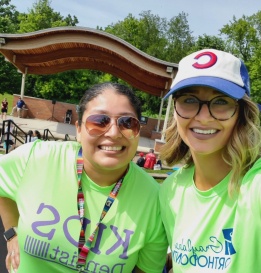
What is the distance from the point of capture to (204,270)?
5.83ft

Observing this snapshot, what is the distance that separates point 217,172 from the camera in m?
2.02

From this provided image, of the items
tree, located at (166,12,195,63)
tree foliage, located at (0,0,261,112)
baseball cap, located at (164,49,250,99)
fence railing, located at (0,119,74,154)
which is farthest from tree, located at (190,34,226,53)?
Result: baseball cap, located at (164,49,250,99)

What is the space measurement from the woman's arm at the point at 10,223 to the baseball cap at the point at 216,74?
1.51 m

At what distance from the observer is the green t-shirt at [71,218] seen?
2.04m

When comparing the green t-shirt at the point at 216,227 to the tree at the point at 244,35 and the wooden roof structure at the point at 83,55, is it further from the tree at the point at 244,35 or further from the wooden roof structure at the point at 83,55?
the tree at the point at 244,35

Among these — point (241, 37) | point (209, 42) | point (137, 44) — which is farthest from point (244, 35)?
point (137, 44)

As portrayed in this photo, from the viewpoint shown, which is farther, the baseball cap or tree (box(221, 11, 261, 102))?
tree (box(221, 11, 261, 102))

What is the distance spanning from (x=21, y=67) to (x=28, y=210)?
18.0 m

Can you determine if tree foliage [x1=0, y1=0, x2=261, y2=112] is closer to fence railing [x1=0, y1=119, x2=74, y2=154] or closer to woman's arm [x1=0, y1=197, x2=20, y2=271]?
fence railing [x1=0, y1=119, x2=74, y2=154]

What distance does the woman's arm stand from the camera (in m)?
2.34

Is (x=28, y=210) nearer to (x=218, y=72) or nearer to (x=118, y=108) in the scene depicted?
(x=118, y=108)

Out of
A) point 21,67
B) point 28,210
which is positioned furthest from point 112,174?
point 21,67

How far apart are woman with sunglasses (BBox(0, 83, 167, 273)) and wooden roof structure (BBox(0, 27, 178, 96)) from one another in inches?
495

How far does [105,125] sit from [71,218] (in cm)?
62
